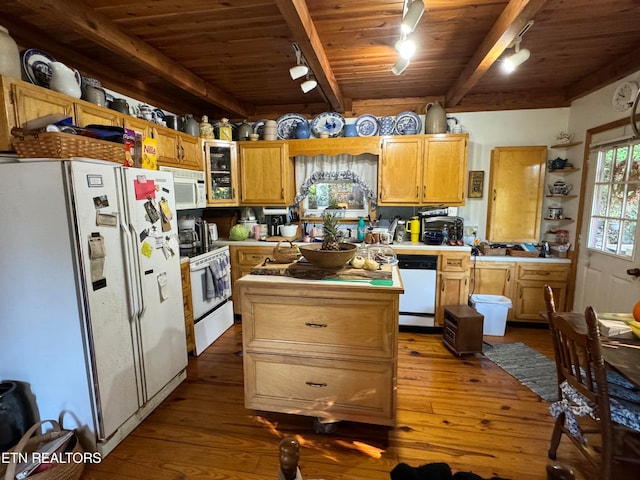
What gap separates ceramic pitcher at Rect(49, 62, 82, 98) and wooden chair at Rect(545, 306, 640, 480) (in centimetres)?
317

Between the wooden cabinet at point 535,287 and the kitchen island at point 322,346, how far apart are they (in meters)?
2.35

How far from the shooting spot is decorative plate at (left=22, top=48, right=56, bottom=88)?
2.00 m

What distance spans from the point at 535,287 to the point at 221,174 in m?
3.83

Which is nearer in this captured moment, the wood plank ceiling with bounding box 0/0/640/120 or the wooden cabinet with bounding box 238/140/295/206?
the wood plank ceiling with bounding box 0/0/640/120

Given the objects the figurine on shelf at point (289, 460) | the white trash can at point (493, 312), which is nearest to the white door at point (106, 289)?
the figurine on shelf at point (289, 460)

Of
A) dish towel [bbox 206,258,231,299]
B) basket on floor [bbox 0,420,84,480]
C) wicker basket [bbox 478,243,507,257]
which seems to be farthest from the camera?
wicker basket [bbox 478,243,507,257]

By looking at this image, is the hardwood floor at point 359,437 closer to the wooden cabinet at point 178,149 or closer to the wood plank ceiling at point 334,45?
the wooden cabinet at point 178,149

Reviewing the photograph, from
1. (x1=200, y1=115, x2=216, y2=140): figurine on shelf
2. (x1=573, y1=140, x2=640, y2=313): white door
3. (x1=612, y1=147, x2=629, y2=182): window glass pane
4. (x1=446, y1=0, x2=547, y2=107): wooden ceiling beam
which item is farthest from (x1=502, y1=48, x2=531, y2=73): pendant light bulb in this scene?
(x1=200, y1=115, x2=216, y2=140): figurine on shelf

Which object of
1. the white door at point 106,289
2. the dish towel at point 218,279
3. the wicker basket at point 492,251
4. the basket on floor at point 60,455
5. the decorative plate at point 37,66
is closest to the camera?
the basket on floor at point 60,455

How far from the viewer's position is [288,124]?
3924 millimetres

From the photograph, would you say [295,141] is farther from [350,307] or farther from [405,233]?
[350,307]

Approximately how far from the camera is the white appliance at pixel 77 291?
1695 millimetres

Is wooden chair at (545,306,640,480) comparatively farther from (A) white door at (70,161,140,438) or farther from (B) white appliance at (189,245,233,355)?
(B) white appliance at (189,245,233,355)

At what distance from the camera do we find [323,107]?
400 cm
